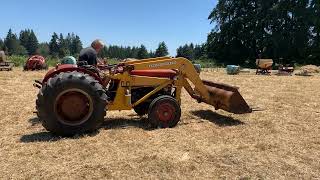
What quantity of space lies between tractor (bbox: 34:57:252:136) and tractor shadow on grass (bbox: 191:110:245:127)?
29cm

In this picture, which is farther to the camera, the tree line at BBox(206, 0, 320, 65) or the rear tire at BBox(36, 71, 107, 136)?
the tree line at BBox(206, 0, 320, 65)

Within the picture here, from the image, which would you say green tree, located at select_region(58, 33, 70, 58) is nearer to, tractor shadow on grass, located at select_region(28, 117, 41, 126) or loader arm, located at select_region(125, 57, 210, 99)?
tractor shadow on grass, located at select_region(28, 117, 41, 126)

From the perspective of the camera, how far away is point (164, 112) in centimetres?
916

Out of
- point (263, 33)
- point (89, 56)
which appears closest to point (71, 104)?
point (89, 56)

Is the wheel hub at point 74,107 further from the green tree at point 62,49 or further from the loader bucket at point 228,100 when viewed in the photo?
the green tree at point 62,49

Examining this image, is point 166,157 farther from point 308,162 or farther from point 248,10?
point 248,10

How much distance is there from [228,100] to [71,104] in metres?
3.42

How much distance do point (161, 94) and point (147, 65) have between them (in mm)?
712

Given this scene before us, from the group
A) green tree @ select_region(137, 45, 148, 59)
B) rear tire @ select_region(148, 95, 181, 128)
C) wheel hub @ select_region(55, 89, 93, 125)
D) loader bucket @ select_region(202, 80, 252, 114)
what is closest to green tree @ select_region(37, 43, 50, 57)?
green tree @ select_region(137, 45, 148, 59)

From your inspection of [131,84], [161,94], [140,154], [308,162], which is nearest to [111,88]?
[131,84]

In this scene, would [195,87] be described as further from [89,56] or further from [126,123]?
[89,56]

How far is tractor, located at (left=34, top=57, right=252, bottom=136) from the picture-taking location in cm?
823

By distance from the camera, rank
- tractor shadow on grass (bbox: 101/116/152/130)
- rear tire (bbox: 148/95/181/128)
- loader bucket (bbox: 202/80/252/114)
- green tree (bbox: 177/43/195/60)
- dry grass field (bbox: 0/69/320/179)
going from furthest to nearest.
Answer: green tree (bbox: 177/43/195/60) < loader bucket (bbox: 202/80/252/114) < tractor shadow on grass (bbox: 101/116/152/130) < rear tire (bbox: 148/95/181/128) < dry grass field (bbox: 0/69/320/179)

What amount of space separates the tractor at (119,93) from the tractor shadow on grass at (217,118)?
293mm
